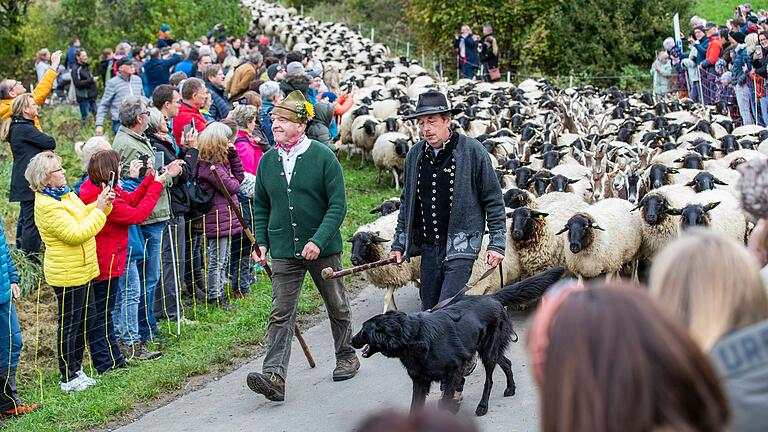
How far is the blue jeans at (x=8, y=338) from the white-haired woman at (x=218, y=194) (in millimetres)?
2323

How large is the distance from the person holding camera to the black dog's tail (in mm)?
3342

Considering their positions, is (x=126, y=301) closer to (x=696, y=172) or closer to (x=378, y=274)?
(x=378, y=274)

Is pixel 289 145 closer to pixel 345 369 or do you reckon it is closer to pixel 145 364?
pixel 345 369

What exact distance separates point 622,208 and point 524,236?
1375 mm

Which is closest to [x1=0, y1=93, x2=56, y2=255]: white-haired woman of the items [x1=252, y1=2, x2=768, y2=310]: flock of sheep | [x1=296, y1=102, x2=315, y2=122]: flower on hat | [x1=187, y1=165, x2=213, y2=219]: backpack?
[x1=187, y1=165, x2=213, y2=219]: backpack

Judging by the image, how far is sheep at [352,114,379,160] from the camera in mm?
17219

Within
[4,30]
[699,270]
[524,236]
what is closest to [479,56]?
[4,30]

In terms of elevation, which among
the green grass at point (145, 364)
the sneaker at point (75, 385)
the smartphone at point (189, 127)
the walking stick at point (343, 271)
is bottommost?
the green grass at point (145, 364)

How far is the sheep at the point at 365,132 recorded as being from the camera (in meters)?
17.2

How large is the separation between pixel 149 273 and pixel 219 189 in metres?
1.04

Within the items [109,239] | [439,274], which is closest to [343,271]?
[439,274]

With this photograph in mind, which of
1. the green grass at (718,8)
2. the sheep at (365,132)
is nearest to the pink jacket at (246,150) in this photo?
the sheep at (365,132)

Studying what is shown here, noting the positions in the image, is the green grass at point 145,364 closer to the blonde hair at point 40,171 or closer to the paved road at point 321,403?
the paved road at point 321,403

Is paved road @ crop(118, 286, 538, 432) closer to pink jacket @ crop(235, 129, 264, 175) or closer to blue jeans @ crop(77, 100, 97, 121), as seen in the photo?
pink jacket @ crop(235, 129, 264, 175)
